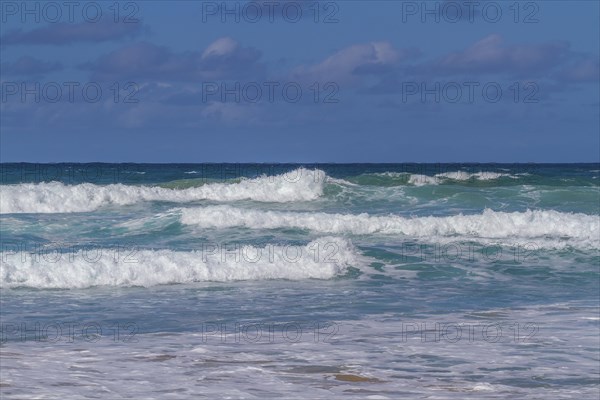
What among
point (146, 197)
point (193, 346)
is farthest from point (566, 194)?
point (193, 346)

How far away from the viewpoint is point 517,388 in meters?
6.50

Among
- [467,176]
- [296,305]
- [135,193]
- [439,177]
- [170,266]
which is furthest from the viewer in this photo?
[467,176]

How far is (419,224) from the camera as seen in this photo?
19094mm

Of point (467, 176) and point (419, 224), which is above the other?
point (467, 176)

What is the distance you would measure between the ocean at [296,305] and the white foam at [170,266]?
0.03 m

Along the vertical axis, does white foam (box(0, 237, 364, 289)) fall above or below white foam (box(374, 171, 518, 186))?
below

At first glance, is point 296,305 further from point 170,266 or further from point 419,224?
point 419,224

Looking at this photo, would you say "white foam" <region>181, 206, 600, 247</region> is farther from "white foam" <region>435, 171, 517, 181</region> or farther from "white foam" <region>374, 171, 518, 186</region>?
"white foam" <region>435, 171, 517, 181</region>

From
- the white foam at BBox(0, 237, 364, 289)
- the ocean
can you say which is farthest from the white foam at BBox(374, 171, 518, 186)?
the white foam at BBox(0, 237, 364, 289)

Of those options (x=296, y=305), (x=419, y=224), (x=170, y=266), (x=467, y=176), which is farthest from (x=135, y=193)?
(x=296, y=305)

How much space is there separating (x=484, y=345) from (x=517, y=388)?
1585 mm

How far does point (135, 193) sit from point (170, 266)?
13.9 metres

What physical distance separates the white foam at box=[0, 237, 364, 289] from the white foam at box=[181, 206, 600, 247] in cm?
457

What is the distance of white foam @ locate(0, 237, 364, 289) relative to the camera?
1212 centimetres
